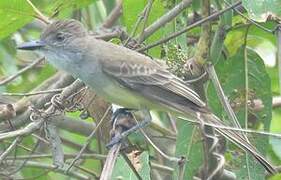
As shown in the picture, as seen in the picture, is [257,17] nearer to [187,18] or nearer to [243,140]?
[243,140]

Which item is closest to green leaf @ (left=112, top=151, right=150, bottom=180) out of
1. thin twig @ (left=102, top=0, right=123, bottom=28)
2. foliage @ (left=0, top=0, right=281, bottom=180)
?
foliage @ (left=0, top=0, right=281, bottom=180)

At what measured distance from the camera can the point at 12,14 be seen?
4.50m


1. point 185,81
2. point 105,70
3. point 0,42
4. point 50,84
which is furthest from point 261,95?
point 0,42

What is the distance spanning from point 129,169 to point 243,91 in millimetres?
987

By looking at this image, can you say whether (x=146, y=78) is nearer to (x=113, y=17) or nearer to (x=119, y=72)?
(x=119, y=72)

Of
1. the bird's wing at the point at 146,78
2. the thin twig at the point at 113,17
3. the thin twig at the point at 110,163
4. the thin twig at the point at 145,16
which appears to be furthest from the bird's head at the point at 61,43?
the thin twig at the point at 113,17

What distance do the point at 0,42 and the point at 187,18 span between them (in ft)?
3.71

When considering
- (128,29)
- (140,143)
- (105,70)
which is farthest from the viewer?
(140,143)

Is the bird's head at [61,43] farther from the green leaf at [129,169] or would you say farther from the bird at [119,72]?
the green leaf at [129,169]

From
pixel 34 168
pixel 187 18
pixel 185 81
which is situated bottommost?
pixel 34 168

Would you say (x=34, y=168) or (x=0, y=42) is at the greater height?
(x=0, y=42)

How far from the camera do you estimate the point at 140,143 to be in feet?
16.6

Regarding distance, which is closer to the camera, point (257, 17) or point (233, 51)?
point (257, 17)

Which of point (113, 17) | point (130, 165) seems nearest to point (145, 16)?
point (130, 165)
